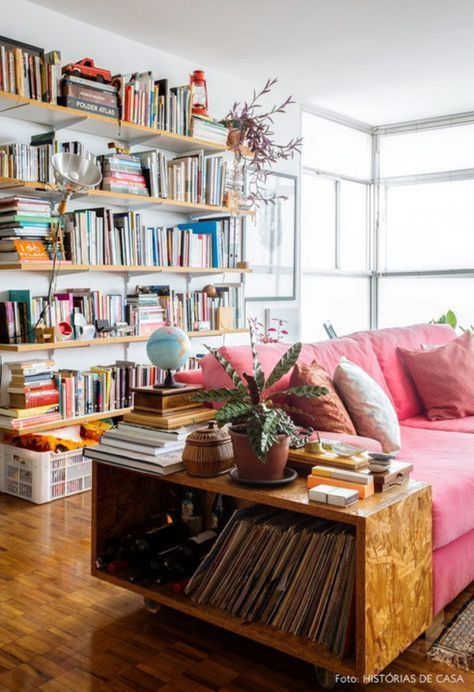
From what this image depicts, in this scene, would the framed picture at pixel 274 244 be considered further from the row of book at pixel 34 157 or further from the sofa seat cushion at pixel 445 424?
the sofa seat cushion at pixel 445 424

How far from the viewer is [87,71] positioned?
12.6ft

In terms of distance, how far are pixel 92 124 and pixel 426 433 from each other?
2.43 metres

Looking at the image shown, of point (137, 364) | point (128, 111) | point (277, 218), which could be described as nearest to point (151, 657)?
point (137, 364)

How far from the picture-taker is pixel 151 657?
2053mm

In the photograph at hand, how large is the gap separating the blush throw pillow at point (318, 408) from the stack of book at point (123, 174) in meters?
1.84

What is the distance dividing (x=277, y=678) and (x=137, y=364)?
8.66ft

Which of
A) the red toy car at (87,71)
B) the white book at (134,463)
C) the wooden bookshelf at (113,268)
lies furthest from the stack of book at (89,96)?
the white book at (134,463)

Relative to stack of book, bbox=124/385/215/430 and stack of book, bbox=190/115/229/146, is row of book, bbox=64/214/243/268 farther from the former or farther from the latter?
stack of book, bbox=124/385/215/430

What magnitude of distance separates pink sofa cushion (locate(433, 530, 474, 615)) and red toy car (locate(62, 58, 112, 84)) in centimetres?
297

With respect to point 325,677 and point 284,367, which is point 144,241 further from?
point 325,677

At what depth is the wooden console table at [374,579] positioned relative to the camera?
175cm

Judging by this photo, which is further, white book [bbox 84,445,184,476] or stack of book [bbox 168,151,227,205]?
stack of book [bbox 168,151,227,205]

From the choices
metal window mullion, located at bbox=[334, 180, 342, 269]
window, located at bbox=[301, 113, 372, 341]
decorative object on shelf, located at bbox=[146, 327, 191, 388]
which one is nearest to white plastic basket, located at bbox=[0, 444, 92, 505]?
decorative object on shelf, located at bbox=[146, 327, 191, 388]

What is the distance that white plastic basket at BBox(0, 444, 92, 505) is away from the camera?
11.8ft
